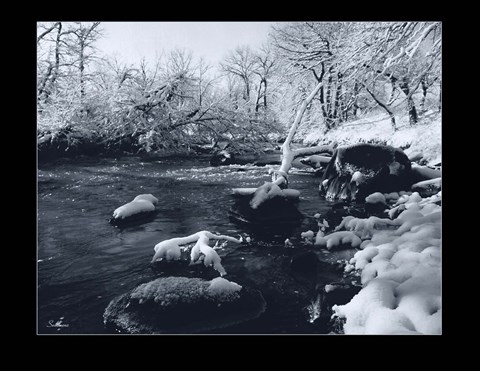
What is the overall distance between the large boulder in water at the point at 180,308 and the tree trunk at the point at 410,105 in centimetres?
299

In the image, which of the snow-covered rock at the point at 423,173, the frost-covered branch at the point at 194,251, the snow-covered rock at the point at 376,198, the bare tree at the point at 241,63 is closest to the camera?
the frost-covered branch at the point at 194,251

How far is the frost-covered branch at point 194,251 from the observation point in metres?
3.07

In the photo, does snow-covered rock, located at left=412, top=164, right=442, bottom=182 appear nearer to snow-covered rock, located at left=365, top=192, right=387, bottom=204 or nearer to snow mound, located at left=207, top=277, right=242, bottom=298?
snow-covered rock, located at left=365, top=192, right=387, bottom=204

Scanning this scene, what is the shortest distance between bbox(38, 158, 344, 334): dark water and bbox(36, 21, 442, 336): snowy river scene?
2cm

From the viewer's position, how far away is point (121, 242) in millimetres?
3604

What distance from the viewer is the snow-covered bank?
3744mm

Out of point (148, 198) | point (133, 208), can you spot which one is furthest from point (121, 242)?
point (148, 198)

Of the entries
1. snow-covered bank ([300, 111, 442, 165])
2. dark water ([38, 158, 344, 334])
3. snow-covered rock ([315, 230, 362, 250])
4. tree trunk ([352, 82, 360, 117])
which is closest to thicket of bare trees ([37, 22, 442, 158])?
tree trunk ([352, 82, 360, 117])

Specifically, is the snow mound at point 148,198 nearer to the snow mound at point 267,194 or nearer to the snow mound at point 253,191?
the snow mound at point 253,191

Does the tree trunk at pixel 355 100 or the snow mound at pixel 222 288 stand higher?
the tree trunk at pixel 355 100

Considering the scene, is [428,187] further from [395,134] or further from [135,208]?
[135,208]
